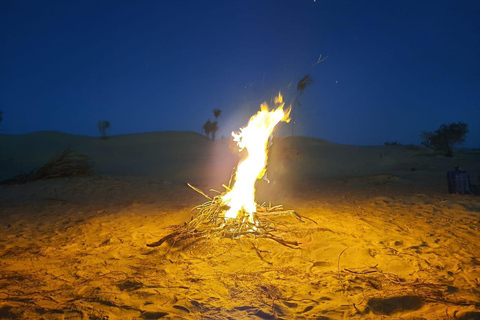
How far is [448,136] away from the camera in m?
23.1

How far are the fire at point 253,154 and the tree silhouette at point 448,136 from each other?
2270cm

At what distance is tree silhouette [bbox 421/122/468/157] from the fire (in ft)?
74.5

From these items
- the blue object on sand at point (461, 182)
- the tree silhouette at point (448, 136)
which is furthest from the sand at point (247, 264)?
the tree silhouette at point (448, 136)

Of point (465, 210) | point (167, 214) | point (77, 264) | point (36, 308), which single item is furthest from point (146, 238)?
point (465, 210)

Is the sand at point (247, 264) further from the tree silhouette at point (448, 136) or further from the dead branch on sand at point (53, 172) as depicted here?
the tree silhouette at point (448, 136)

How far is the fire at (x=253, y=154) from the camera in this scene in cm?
502

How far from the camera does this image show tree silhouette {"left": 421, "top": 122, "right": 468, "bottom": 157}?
23.1m

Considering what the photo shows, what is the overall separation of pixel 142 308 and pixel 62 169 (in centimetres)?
1046

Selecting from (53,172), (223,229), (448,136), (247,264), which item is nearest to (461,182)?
(223,229)

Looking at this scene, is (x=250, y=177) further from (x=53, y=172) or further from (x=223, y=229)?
(x=53, y=172)

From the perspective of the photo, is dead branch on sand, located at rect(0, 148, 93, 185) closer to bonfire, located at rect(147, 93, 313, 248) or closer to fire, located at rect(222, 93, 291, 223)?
bonfire, located at rect(147, 93, 313, 248)

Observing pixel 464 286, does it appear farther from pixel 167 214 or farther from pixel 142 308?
pixel 167 214

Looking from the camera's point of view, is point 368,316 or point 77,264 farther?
point 77,264

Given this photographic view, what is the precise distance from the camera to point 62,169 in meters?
11.2
